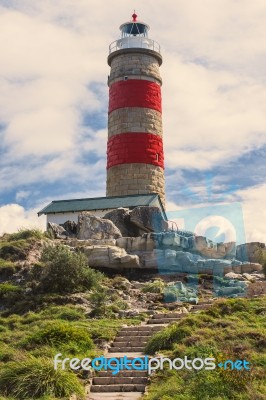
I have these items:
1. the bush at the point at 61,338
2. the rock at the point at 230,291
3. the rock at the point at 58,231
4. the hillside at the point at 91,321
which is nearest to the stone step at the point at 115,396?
the hillside at the point at 91,321

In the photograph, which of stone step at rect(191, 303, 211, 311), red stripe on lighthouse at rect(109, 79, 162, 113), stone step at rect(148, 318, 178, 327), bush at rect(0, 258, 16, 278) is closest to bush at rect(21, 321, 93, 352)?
stone step at rect(148, 318, 178, 327)

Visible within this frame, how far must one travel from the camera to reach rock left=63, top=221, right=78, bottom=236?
36.9 meters

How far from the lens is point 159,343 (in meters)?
16.6

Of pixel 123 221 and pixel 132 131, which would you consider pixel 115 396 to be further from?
pixel 132 131

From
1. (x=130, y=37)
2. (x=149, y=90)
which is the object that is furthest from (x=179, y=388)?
(x=130, y=37)

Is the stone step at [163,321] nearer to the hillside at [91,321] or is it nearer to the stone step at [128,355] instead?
the hillside at [91,321]

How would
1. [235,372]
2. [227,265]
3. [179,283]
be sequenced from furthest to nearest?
1. [227,265]
2. [179,283]
3. [235,372]

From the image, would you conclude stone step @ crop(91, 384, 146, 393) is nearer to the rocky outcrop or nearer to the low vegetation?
the low vegetation

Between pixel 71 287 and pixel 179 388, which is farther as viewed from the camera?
pixel 71 287

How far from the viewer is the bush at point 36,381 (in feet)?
42.3

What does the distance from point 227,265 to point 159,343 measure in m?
16.0

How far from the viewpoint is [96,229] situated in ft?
113

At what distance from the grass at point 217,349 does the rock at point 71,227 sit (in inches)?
688

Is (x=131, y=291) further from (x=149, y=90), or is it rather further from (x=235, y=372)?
(x=149, y=90)
